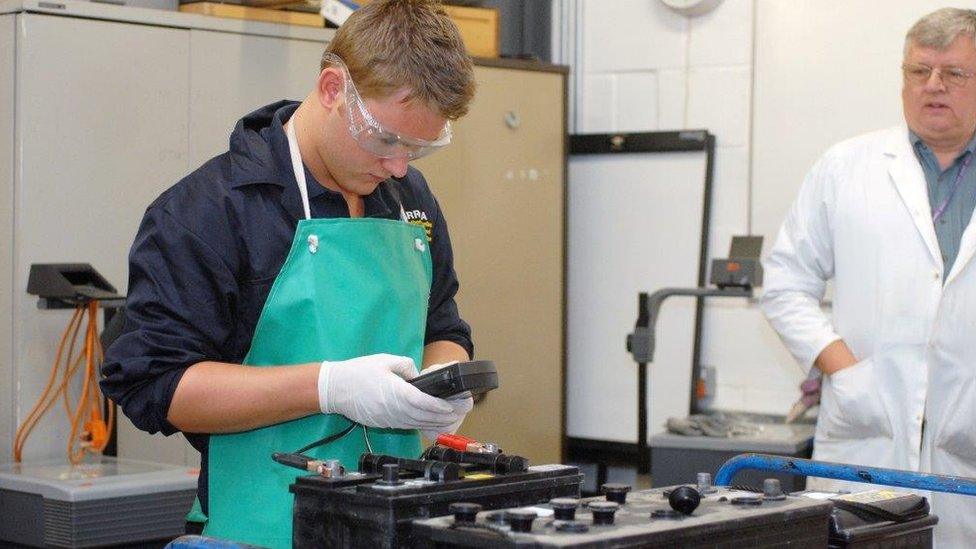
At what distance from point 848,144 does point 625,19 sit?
4.88 ft

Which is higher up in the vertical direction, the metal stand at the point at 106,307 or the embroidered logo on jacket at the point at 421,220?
the embroidered logo on jacket at the point at 421,220

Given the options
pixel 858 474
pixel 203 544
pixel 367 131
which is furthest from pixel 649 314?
pixel 203 544

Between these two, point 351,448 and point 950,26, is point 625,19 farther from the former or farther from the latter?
point 351,448

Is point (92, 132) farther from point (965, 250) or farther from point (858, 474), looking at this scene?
point (858, 474)

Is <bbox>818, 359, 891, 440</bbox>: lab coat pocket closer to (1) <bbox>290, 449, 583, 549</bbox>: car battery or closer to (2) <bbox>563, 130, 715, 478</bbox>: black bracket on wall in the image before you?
(2) <bbox>563, 130, 715, 478</bbox>: black bracket on wall

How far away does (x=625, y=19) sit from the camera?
168 inches

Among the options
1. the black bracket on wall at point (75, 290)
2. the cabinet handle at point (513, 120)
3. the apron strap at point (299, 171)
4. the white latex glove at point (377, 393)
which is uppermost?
the cabinet handle at point (513, 120)

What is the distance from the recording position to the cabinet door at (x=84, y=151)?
297 centimetres

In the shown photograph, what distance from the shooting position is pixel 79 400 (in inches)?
118

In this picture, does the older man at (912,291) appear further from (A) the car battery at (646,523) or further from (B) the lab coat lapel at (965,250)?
(A) the car battery at (646,523)

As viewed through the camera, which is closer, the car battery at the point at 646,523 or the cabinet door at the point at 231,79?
the car battery at the point at 646,523

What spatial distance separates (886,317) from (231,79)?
1693 millimetres

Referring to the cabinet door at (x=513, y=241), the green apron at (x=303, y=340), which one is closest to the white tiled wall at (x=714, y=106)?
the cabinet door at (x=513, y=241)

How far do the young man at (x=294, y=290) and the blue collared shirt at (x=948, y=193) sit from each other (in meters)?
1.37
